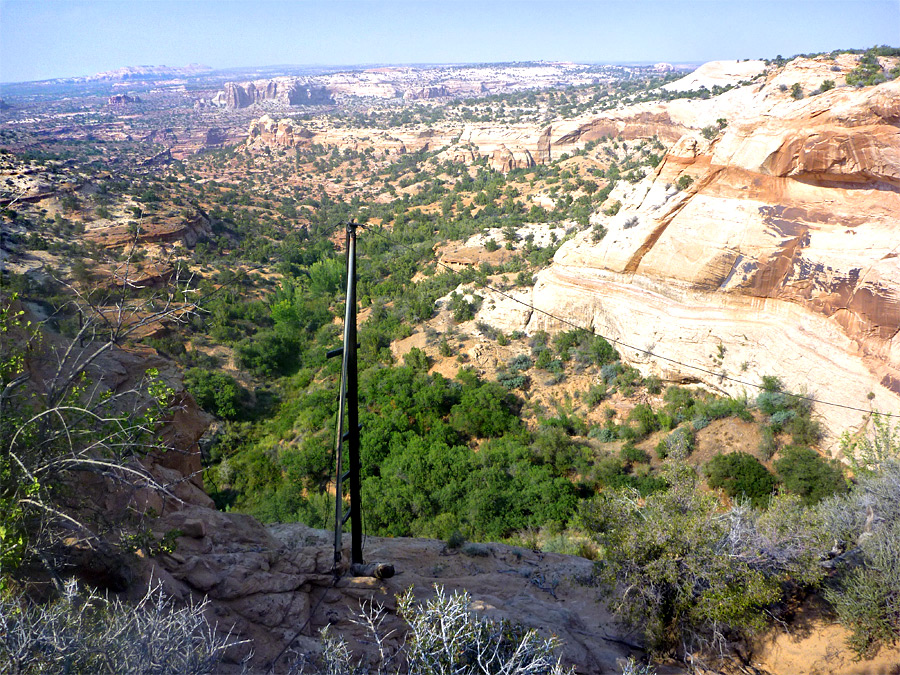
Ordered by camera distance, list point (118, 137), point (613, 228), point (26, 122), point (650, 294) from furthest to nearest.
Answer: point (26, 122)
point (118, 137)
point (613, 228)
point (650, 294)

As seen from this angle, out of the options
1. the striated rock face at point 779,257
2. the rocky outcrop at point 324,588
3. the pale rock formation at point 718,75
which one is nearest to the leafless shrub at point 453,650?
the rocky outcrop at point 324,588

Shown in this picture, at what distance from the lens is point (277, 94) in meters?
166

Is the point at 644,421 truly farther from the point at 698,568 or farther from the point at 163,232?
the point at 163,232

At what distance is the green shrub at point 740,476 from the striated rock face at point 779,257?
2.62m

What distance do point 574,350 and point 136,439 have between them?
15.0 metres

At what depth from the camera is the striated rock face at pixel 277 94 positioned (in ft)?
523

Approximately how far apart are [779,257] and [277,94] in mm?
187220

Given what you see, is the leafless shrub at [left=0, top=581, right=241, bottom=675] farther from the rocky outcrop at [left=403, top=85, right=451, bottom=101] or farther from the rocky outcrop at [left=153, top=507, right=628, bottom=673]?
the rocky outcrop at [left=403, top=85, right=451, bottom=101]

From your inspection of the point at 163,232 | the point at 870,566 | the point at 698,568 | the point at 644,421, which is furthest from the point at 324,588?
the point at 163,232

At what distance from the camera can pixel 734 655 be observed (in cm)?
691

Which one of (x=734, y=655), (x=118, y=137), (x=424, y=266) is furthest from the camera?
(x=118, y=137)

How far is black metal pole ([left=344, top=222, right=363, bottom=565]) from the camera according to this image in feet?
24.4

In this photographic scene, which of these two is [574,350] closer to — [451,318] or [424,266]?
[451,318]

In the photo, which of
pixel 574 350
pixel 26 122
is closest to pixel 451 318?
pixel 574 350
